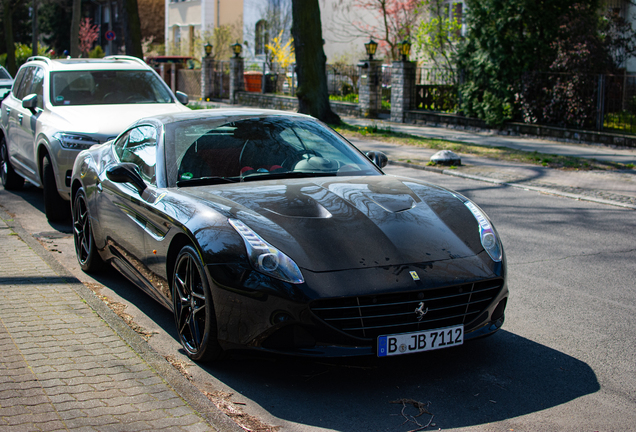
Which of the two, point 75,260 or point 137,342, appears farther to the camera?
point 75,260

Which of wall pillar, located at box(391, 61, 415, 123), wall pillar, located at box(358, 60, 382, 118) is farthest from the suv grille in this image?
wall pillar, located at box(358, 60, 382, 118)

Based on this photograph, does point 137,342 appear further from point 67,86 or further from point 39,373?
point 67,86

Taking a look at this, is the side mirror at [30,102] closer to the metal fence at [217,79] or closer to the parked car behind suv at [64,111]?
the parked car behind suv at [64,111]

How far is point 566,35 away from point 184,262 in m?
16.9

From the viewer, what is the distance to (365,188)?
4660 millimetres

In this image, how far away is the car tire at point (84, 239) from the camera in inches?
242

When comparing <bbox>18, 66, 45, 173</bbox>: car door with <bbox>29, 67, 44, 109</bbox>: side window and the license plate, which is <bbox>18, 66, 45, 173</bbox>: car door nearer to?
<bbox>29, 67, 44, 109</bbox>: side window

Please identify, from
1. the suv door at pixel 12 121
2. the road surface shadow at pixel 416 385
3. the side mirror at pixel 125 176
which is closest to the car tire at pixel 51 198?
the suv door at pixel 12 121

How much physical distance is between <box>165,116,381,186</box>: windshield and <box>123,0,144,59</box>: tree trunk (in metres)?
18.8

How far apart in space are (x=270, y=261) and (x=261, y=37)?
143ft

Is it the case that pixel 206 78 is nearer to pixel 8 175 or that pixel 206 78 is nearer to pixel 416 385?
pixel 8 175

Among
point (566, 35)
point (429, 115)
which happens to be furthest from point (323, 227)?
point (429, 115)

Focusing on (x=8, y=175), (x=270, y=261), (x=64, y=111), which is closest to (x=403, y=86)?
(x=8, y=175)

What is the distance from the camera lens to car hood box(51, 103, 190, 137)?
8.52 m
